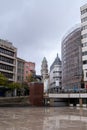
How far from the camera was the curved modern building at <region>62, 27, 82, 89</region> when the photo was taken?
4051 inches

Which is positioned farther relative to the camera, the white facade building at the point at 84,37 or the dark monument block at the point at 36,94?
the white facade building at the point at 84,37

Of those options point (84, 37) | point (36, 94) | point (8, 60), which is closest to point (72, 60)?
point (8, 60)

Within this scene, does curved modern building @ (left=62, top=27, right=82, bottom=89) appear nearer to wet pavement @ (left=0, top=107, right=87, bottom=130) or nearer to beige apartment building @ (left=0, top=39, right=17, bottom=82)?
beige apartment building @ (left=0, top=39, right=17, bottom=82)

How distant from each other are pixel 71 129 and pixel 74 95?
56.3 meters

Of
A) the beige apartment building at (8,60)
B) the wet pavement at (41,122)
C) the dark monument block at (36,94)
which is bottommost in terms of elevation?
the wet pavement at (41,122)

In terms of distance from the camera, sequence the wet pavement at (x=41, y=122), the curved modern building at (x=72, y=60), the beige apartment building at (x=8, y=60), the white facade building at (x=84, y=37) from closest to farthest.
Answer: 1. the wet pavement at (x=41, y=122)
2. the white facade building at (x=84, y=37)
3. the beige apartment building at (x=8, y=60)
4. the curved modern building at (x=72, y=60)

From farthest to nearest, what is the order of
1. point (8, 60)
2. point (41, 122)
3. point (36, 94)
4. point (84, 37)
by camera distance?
point (8, 60)
point (84, 37)
point (36, 94)
point (41, 122)

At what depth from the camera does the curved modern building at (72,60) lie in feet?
338

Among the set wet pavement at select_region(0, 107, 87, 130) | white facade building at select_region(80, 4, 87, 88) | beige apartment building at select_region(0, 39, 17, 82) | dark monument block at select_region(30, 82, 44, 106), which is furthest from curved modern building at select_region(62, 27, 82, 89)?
wet pavement at select_region(0, 107, 87, 130)

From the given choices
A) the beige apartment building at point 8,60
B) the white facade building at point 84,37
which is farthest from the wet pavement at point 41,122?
the beige apartment building at point 8,60

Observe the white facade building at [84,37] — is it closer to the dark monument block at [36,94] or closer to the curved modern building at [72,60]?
the curved modern building at [72,60]

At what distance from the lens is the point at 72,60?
4390 inches

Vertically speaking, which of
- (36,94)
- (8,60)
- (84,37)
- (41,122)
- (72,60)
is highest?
(84,37)

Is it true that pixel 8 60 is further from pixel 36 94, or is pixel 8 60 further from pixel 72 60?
pixel 36 94
